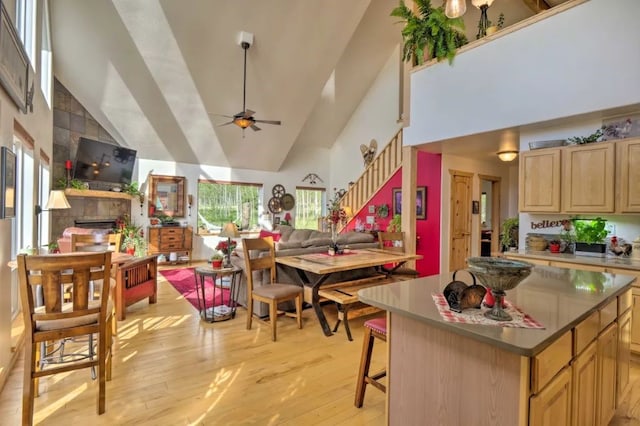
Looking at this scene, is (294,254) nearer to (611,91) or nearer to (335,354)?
(335,354)

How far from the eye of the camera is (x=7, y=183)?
2.64m

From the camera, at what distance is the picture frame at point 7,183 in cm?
252

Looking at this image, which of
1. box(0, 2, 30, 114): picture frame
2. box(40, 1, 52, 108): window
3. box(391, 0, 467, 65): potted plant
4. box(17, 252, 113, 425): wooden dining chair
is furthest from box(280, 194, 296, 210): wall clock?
box(17, 252, 113, 425): wooden dining chair

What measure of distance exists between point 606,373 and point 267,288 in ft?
9.45

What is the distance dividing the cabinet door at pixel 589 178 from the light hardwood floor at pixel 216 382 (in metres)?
2.61

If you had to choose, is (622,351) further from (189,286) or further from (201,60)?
(201,60)

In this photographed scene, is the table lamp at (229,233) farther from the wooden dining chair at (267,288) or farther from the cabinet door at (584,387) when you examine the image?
the cabinet door at (584,387)

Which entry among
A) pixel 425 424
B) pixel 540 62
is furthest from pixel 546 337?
pixel 540 62

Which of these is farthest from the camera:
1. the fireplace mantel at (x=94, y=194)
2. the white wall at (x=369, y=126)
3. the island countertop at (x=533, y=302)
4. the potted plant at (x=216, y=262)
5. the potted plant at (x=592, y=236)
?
the white wall at (x=369, y=126)

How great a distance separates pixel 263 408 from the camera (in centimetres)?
229

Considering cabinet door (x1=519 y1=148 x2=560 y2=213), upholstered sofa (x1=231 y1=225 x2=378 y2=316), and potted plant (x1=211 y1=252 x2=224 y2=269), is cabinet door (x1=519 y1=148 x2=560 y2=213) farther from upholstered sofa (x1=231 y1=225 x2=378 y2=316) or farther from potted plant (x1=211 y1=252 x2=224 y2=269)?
potted plant (x1=211 y1=252 x2=224 y2=269)

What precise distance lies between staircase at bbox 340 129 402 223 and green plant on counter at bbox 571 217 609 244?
3.55 m

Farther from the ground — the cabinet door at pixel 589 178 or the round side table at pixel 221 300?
the cabinet door at pixel 589 178

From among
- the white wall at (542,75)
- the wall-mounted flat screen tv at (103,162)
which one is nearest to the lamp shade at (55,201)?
the wall-mounted flat screen tv at (103,162)
